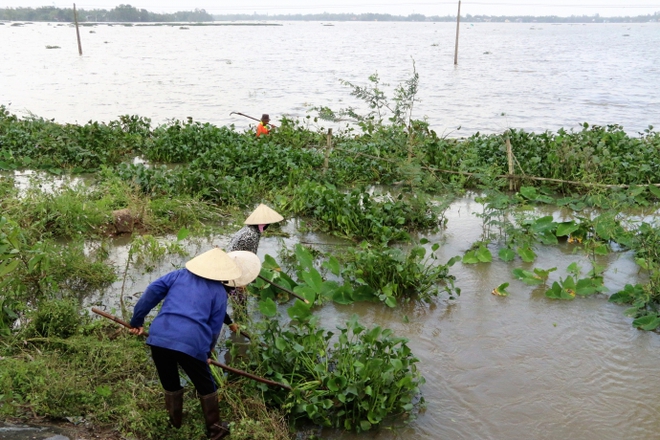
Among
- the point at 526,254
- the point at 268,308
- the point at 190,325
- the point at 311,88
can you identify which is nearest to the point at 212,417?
the point at 190,325

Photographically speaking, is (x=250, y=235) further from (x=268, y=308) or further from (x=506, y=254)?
(x=506, y=254)

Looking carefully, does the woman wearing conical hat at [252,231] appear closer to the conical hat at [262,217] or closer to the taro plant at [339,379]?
the conical hat at [262,217]

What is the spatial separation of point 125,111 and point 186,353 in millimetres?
15485

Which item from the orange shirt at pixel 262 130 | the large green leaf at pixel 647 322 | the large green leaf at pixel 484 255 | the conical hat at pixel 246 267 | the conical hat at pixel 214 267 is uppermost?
the conical hat at pixel 214 267

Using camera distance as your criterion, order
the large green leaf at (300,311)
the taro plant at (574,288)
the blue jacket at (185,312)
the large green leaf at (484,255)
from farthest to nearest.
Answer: the large green leaf at (484,255), the taro plant at (574,288), the large green leaf at (300,311), the blue jacket at (185,312)

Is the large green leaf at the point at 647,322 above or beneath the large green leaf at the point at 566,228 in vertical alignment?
beneath

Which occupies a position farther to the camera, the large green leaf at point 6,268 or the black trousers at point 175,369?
the large green leaf at point 6,268

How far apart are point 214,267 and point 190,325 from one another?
37cm

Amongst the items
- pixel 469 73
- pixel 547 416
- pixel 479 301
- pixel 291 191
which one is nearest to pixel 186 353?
pixel 547 416

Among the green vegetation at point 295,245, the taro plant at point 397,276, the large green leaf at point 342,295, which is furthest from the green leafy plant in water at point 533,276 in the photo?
the large green leaf at point 342,295

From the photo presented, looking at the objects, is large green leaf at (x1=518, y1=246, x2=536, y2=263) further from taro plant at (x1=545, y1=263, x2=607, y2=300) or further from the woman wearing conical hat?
the woman wearing conical hat

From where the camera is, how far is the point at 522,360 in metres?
4.78

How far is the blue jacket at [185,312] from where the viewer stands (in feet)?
11.2

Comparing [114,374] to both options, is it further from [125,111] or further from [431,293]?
[125,111]
